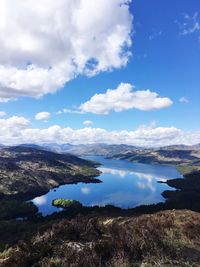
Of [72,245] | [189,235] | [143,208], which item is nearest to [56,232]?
[72,245]

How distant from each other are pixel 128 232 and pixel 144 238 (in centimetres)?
246

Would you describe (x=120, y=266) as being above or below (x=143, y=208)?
above

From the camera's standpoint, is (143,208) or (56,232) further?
(143,208)

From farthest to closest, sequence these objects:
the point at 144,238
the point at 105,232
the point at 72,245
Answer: the point at 105,232
the point at 144,238
the point at 72,245

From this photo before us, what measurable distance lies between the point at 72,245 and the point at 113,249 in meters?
3.10

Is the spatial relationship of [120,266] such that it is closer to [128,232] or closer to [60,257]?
[60,257]

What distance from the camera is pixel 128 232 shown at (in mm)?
28875

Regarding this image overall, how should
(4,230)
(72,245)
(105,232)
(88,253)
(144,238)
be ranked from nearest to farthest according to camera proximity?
(88,253) → (72,245) → (144,238) → (105,232) → (4,230)

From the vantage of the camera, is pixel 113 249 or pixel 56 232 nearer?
pixel 113 249

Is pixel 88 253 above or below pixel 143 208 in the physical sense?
above

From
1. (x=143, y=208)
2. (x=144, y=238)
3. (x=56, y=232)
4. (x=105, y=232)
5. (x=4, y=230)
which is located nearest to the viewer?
(x=144, y=238)

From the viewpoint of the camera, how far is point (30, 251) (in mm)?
23922

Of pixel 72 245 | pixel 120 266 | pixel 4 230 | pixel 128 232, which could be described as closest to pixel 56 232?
pixel 72 245

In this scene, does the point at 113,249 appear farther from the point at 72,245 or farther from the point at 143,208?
the point at 143,208
